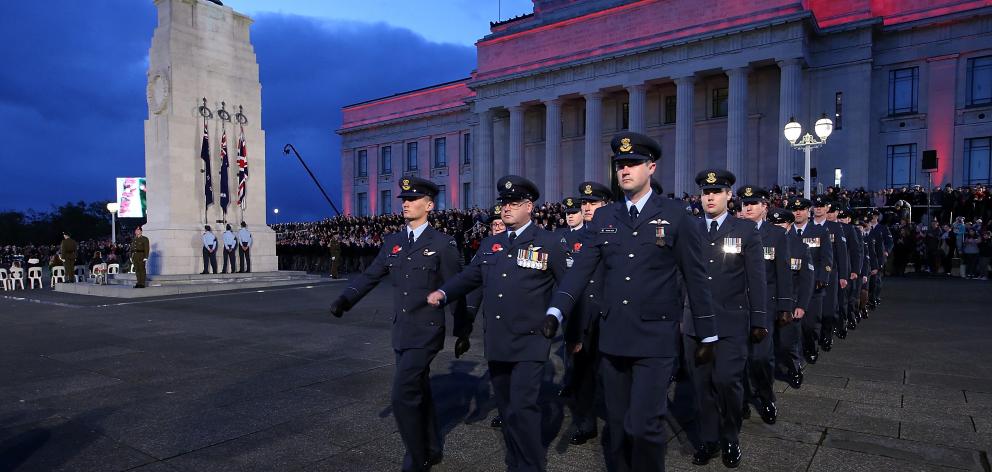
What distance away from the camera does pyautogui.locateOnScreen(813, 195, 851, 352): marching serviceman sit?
848cm

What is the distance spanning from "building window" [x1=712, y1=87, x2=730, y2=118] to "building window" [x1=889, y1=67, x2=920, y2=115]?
8.51 meters

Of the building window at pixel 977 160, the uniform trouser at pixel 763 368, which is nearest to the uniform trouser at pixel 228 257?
the uniform trouser at pixel 763 368

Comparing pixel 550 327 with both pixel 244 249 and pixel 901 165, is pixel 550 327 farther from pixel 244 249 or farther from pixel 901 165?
pixel 901 165

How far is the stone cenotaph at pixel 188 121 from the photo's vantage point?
20078 millimetres

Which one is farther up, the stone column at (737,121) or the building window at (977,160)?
the stone column at (737,121)

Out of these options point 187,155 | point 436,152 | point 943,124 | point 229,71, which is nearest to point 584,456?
point 187,155

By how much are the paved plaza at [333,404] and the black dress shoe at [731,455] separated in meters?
0.09

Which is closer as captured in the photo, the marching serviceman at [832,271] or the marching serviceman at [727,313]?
the marching serviceman at [727,313]

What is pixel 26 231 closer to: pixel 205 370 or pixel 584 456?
pixel 205 370

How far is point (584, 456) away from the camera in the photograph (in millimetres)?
4641

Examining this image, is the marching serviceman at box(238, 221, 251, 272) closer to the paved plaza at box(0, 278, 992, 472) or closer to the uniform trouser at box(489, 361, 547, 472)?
the paved plaza at box(0, 278, 992, 472)

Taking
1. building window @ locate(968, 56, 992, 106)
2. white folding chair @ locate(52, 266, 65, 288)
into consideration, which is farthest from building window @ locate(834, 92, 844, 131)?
white folding chair @ locate(52, 266, 65, 288)

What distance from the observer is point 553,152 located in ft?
137

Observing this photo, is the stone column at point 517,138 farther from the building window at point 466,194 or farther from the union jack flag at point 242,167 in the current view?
the union jack flag at point 242,167
